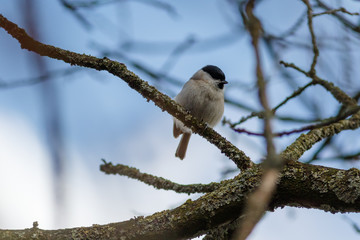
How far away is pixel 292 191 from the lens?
2578 millimetres

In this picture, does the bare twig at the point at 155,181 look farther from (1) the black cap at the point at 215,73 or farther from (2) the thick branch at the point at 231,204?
(1) the black cap at the point at 215,73

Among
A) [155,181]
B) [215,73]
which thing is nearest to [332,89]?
[215,73]

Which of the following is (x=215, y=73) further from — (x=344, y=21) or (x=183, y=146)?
(x=344, y=21)

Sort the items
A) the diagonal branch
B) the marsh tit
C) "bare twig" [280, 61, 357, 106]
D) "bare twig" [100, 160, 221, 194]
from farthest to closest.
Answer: the marsh tit
"bare twig" [280, 61, 357, 106]
"bare twig" [100, 160, 221, 194]
the diagonal branch

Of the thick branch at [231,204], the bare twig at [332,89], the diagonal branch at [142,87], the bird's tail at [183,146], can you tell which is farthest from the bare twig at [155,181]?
the bird's tail at [183,146]

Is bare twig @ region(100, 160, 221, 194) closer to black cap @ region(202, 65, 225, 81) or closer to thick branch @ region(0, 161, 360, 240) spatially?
thick branch @ region(0, 161, 360, 240)

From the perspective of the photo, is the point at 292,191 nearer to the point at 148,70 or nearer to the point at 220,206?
the point at 220,206

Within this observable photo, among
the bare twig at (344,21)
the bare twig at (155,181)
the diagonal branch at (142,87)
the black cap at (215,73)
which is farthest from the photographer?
the black cap at (215,73)

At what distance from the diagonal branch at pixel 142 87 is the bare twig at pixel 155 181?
467 millimetres

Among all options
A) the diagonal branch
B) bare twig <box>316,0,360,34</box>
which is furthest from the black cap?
the diagonal branch

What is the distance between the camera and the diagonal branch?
2.75m

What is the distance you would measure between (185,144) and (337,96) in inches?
103

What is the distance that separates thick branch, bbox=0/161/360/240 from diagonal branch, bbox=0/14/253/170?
311 mm

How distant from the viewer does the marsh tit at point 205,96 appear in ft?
17.4
